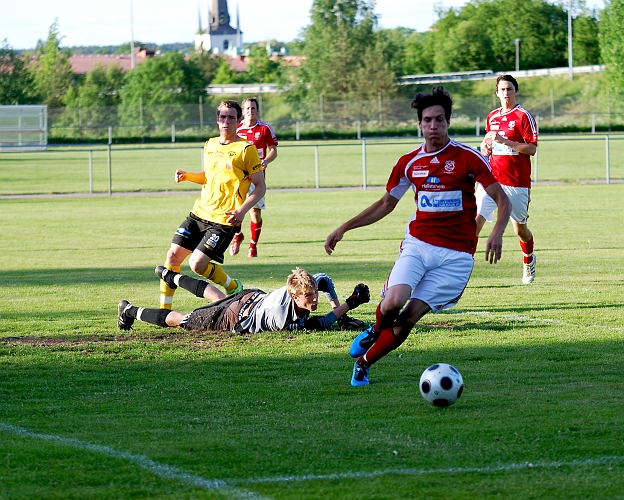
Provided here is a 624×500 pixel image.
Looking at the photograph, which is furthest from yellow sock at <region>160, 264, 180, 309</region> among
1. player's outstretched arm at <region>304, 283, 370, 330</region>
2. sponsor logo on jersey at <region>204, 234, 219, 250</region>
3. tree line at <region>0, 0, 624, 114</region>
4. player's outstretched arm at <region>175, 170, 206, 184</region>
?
tree line at <region>0, 0, 624, 114</region>

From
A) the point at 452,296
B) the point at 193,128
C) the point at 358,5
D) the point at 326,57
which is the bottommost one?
the point at 452,296

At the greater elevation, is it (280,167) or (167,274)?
(280,167)

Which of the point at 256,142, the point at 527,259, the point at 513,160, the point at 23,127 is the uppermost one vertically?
the point at 23,127

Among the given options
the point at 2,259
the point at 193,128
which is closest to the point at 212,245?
the point at 2,259

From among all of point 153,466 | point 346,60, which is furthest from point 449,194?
point 346,60

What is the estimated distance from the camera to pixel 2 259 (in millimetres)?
14430

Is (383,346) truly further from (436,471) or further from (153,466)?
(153,466)

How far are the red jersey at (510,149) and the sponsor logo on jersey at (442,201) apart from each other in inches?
201

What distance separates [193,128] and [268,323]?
2139 inches

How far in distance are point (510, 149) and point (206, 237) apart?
13.7 feet

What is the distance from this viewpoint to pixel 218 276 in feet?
30.7

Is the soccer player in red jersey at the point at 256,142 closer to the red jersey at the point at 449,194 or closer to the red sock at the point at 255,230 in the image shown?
the red sock at the point at 255,230

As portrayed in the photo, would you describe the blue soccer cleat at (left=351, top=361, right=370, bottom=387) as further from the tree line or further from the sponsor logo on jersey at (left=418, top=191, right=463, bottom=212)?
the tree line

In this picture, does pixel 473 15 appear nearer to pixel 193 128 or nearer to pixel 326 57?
pixel 326 57
